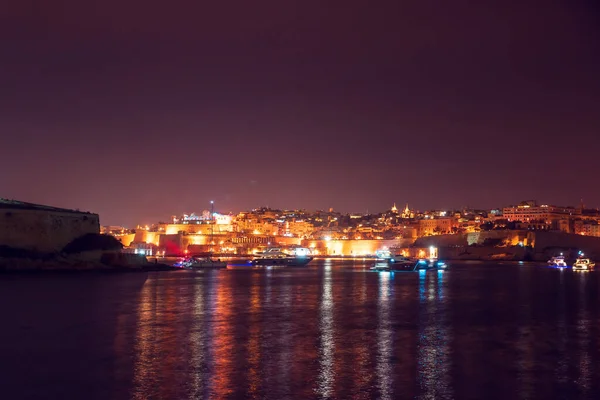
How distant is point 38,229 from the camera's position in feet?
104

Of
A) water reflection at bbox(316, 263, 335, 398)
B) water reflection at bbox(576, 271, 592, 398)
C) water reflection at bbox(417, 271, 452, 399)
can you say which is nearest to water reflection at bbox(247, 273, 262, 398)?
water reflection at bbox(316, 263, 335, 398)

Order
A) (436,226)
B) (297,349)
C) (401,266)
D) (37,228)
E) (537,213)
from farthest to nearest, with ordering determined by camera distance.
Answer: (436,226)
(537,213)
(401,266)
(37,228)
(297,349)

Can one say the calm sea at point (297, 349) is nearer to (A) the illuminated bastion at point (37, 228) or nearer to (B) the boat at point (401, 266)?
(A) the illuminated bastion at point (37, 228)

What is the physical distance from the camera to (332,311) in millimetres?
13703

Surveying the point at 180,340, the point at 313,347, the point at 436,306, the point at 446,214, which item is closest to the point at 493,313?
the point at 436,306

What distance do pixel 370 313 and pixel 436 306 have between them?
2.31 metres

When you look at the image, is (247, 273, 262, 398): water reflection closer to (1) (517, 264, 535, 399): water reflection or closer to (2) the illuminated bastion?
(1) (517, 264, 535, 399): water reflection

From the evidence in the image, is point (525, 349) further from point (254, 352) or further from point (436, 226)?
point (436, 226)

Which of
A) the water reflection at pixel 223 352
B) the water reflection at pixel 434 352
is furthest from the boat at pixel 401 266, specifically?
the water reflection at pixel 223 352

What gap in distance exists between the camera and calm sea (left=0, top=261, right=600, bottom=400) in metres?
6.43

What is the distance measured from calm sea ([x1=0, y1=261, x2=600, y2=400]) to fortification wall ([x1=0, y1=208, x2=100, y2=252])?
15.9 metres

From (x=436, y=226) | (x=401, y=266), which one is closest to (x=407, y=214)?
(x=436, y=226)

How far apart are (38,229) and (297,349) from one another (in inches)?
1017

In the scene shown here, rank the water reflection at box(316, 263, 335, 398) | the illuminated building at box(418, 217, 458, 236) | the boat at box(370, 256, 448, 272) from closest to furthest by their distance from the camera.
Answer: the water reflection at box(316, 263, 335, 398) < the boat at box(370, 256, 448, 272) < the illuminated building at box(418, 217, 458, 236)
